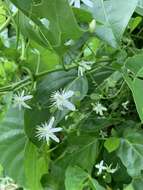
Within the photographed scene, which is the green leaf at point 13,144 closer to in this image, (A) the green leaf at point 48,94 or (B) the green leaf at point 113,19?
(A) the green leaf at point 48,94

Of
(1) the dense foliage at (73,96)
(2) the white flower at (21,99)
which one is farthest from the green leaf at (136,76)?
(2) the white flower at (21,99)

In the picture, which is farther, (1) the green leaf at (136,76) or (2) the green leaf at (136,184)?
(2) the green leaf at (136,184)

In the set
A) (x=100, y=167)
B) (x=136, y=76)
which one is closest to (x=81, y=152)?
(x=100, y=167)

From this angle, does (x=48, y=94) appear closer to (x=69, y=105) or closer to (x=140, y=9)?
(x=69, y=105)

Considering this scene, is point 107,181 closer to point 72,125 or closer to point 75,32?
point 72,125

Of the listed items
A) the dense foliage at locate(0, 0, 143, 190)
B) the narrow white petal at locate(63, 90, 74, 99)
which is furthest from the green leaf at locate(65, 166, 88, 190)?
the narrow white petal at locate(63, 90, 74, 99)

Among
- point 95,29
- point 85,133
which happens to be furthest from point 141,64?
point 85,133
